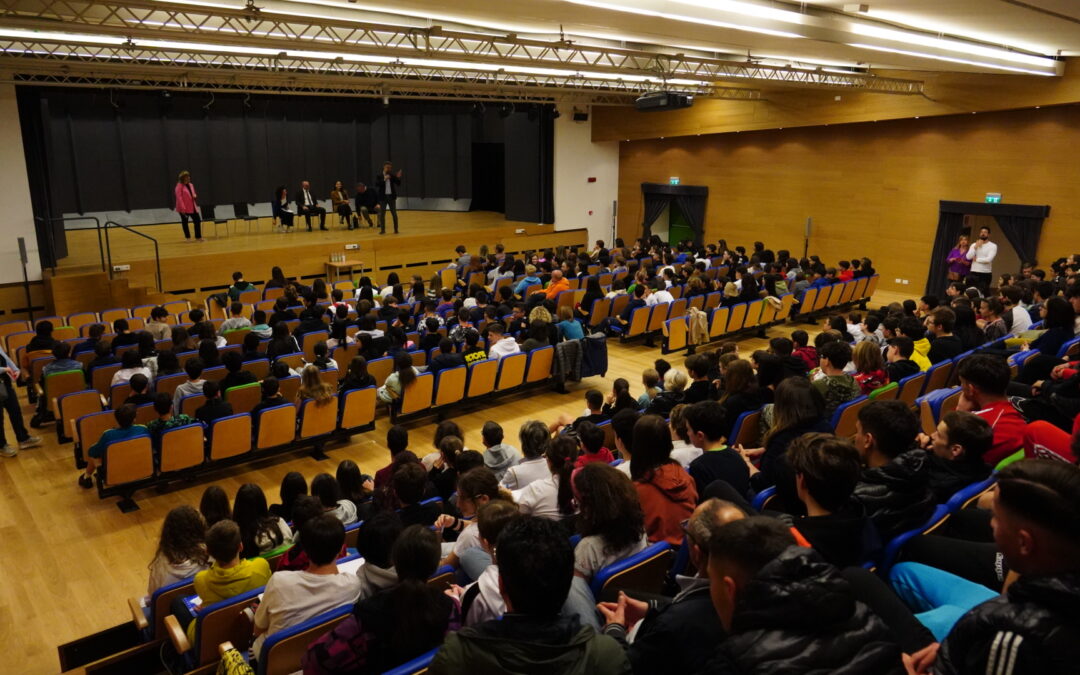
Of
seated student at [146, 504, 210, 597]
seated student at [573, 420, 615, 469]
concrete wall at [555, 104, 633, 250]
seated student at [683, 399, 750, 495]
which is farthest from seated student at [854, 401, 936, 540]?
concrete wall at [555, 104, 633, 250]

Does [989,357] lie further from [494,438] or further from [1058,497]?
[494,438]

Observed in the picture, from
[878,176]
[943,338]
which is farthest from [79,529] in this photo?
[878,176]

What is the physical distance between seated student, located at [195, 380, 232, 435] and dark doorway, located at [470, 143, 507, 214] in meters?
16.2

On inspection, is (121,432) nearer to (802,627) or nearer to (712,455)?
(712,455)

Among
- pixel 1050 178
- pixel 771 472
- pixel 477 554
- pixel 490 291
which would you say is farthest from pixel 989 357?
pixel 1050 178

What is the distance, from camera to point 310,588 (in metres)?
3.00

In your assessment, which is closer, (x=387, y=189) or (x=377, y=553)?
(x=377, y=553)

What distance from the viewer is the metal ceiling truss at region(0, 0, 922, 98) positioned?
794cm

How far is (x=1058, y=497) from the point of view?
1.70 metres

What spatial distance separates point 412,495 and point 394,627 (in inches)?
54.0

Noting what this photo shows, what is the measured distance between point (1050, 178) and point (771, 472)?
42.2 ft

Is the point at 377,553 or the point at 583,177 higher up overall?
the point at 583,177

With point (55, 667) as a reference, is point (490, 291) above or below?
above

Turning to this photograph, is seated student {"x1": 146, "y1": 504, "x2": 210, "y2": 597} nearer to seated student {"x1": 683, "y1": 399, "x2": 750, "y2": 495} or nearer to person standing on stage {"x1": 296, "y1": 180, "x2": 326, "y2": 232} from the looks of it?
seated student {"x1": 683, "y1": 399, "x2": 750, "y2": 495}
